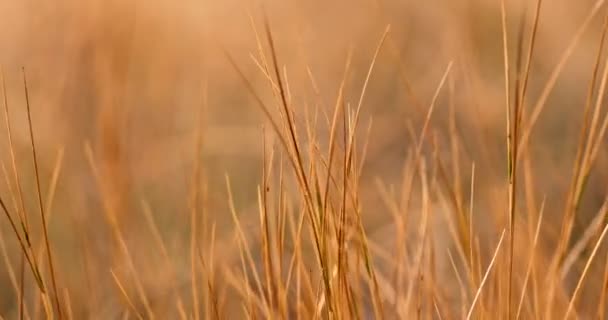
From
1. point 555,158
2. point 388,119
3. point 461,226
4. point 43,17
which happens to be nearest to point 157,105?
point 43,17

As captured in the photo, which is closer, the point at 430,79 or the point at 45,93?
the point at 45,93

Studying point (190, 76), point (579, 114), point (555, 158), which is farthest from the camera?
point (190, 76)

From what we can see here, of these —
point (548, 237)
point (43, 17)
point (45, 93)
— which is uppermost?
point (43, 17)

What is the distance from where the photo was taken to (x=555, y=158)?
202 centimetres

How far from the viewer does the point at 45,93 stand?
84.7 inches

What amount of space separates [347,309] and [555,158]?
4.35 ft

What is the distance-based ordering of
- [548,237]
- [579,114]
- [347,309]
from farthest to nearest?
[579,114] → [548,237] → [347,309]

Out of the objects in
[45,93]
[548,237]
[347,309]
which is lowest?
[548,237]

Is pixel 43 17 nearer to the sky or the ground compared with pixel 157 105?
nearer to the sky

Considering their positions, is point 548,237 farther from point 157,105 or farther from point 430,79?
point 157,105

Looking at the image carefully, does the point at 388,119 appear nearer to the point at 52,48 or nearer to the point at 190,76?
the point at 190,76

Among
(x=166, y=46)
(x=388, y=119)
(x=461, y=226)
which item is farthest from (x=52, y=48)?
(x=461, y=226)

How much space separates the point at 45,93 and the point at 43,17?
1.47 feet

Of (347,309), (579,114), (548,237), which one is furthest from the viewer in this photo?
(579,114)
